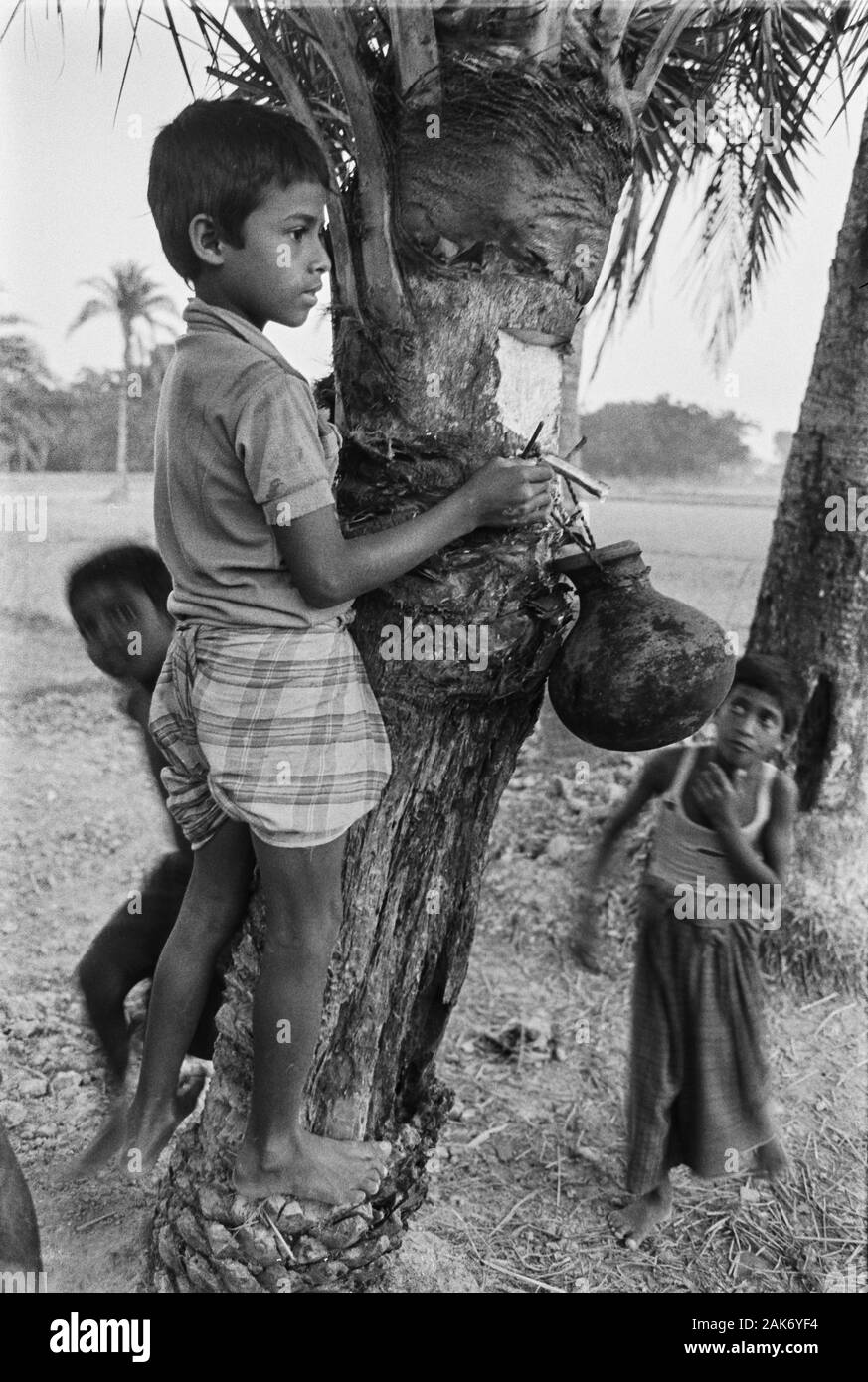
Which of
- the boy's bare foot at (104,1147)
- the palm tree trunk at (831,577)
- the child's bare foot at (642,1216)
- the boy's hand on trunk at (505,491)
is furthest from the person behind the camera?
the palm tree trunk at (831,577)

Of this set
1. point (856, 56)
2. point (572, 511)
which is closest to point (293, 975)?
point (572, 511)

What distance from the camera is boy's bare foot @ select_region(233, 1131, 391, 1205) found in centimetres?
200

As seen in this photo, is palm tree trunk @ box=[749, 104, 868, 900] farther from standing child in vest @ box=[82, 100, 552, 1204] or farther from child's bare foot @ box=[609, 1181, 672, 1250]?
standing child in vest @ box=[82, 100, 552, 1204]

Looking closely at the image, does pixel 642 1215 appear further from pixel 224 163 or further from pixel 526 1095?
pixel 224 163

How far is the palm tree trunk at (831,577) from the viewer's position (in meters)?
3.67

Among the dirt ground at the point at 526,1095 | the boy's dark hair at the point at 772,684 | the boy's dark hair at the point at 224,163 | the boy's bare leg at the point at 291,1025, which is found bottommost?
the dirt ground at the point at 526,1095

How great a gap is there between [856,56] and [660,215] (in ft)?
4.33

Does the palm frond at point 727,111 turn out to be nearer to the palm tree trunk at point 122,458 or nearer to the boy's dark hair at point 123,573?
the boy's dark hair at point 123,573

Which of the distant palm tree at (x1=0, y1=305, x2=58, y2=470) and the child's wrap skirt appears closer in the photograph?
the child's wrap skirt

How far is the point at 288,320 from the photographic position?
180 cm

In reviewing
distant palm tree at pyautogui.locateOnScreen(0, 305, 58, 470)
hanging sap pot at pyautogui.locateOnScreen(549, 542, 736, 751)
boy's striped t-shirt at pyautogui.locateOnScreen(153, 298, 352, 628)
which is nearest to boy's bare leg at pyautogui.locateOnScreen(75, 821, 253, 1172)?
boy's striped t-shirt at pyautogui.locateOnScreen(153, 298, 352, 628)

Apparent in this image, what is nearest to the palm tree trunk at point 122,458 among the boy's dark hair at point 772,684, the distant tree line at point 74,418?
the distant tree line at point 74,418

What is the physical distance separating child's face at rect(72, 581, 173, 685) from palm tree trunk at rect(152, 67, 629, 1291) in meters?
0.82

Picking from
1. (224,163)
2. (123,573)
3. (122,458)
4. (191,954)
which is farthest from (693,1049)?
(122,458)
